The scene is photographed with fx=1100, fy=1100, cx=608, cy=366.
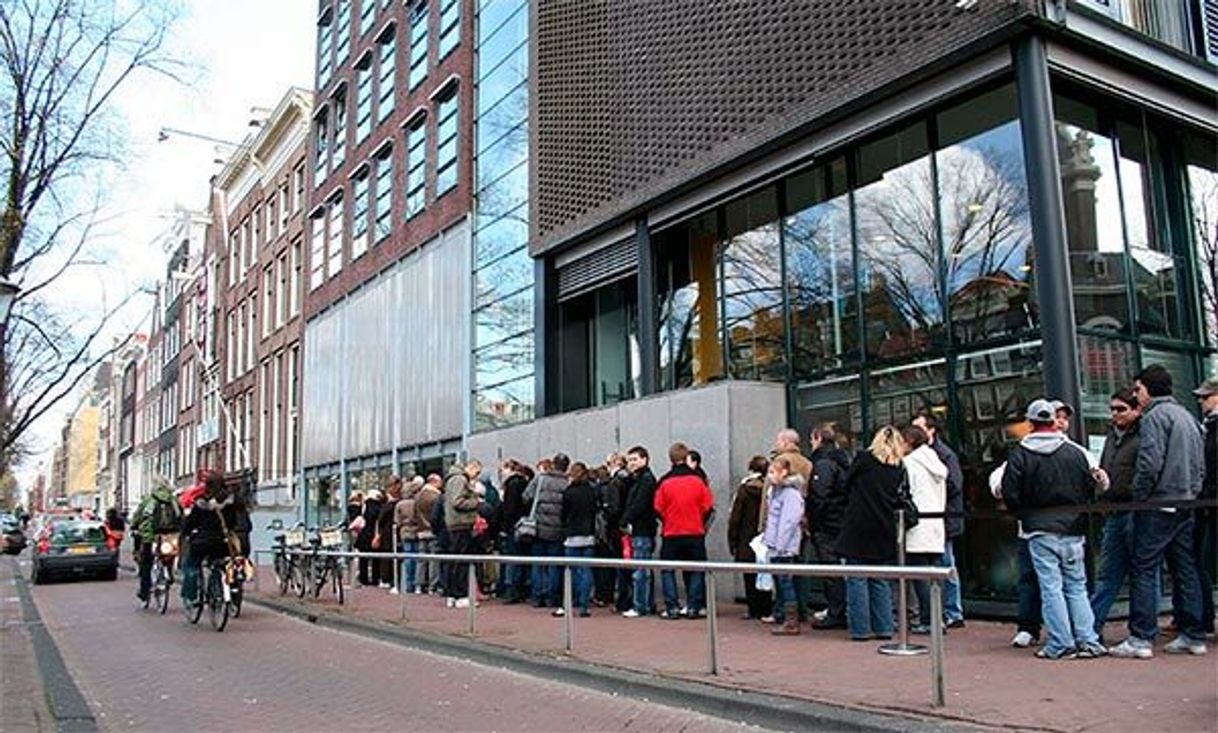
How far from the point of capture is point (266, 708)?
7.80 metres

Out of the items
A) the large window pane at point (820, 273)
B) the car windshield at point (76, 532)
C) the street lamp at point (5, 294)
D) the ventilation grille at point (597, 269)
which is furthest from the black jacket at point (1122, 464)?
the car windshield at point (76, 532)

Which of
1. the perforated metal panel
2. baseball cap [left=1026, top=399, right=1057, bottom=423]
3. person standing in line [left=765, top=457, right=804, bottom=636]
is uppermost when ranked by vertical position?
the perforated metal panel

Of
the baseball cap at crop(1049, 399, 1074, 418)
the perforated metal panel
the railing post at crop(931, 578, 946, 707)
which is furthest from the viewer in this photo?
the perforated metal panel

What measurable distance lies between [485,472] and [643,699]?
1216 cm

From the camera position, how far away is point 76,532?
79.7 feet

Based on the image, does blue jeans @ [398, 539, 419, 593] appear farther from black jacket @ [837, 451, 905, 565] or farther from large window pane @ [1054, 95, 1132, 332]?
large window pane @ [1054, 95, 1132, 332]

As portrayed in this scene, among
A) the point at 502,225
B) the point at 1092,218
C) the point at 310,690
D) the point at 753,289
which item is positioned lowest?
the point at 310,690

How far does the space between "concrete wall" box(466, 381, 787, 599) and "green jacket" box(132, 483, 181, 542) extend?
6096mm

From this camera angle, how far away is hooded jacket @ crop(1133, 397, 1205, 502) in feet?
25.6

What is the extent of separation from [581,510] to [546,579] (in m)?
1.36

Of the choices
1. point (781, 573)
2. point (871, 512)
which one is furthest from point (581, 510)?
point (781, 573)

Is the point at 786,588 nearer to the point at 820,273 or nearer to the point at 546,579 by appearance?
the point at 546,579

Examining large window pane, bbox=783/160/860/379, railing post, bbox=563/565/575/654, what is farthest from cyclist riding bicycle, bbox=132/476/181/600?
large window pane, bbox=783/160/860/379

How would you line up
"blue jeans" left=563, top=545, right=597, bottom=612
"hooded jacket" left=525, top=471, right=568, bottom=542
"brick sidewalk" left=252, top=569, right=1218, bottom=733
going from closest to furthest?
"brick sidewalk" left=252, top=569, right=1218, bottom=733
"blue jeans" left=563, top=545, right=597, bottom=612
"hooded jacket" left=525, top=471, right=568, bottom=542
